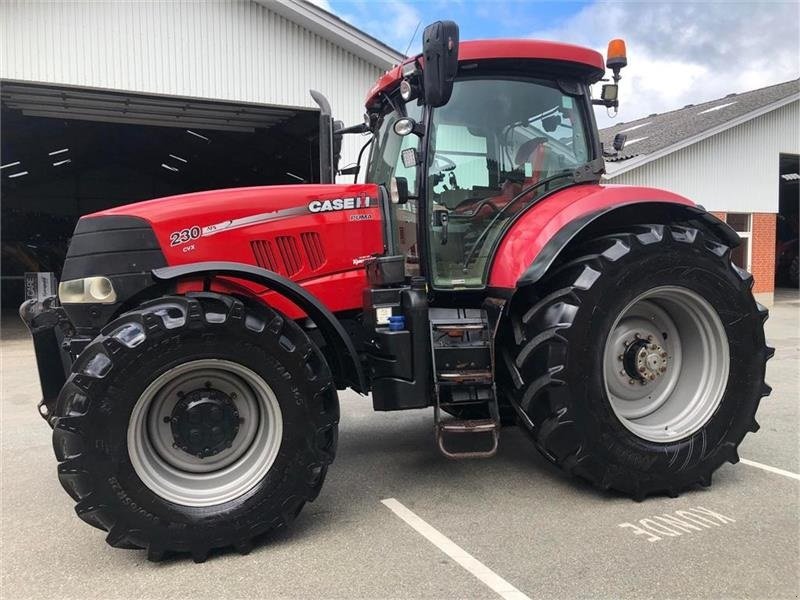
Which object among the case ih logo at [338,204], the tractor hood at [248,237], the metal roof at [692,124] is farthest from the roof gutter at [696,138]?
the tractor hood at [248,237]

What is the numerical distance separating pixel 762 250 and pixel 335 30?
12.9 m

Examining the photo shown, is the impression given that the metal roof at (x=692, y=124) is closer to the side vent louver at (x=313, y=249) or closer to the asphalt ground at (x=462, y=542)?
the asphalt ground at (x=462, y=542)

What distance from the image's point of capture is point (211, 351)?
2.92 metres

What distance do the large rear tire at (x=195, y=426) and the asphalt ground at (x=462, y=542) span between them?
23 cm

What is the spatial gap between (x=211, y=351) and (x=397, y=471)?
67.9 inches

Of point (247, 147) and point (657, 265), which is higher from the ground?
point (247, 147)

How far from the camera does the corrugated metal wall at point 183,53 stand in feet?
29.8

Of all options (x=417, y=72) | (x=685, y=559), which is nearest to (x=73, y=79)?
(x=417, y=72)

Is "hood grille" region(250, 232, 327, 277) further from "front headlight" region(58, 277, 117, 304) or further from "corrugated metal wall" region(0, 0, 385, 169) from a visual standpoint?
"corrugated metal wall" region(0, 0, 385, 169)

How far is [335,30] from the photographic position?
10.6 metres

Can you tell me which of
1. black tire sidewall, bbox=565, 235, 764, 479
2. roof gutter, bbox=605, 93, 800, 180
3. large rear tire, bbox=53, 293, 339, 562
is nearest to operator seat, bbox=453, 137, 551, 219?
black tire sidewall, bbox=565, 235, 764, 479

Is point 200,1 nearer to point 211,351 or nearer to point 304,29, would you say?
point 304,29

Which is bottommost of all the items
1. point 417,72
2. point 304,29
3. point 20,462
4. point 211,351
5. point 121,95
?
point 20,462

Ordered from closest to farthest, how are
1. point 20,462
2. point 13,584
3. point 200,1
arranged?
1. point 13,584
2. point 20,462
3. point 200,1
